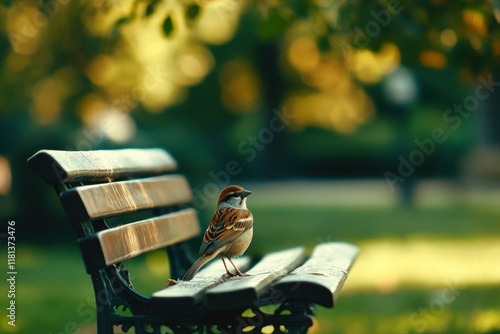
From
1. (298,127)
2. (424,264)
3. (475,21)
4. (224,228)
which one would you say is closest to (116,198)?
(224,228)

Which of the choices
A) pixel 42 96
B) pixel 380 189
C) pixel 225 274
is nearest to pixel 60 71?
A: pixel 42 96

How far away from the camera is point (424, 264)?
38.2 feet

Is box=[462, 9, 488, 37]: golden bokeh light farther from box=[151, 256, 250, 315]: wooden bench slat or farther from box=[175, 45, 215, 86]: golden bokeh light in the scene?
box=[175, 45, 215, 86]: golden bokeh light

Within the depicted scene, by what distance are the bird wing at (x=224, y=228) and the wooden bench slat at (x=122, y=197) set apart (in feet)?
1.36

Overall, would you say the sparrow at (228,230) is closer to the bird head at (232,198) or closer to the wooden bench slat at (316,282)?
the bird head at (232,198)

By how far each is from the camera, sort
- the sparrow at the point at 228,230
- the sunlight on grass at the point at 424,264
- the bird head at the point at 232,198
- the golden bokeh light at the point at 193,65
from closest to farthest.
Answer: the sparrow at the point at 228,230
the bird head at the point at 232,198
the sunlight on grass at the point at 424,264
the golden bokeh light at the point at 193,65

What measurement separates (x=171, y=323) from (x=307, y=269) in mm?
827

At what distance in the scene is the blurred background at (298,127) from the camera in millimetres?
7309

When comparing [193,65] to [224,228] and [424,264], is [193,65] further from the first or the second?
[224,228]

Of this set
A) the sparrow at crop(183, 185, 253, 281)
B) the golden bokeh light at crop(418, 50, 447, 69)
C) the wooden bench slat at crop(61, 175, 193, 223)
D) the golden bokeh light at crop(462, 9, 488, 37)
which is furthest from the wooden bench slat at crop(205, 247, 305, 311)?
the golden bokeh light at crop(462, 9, 488, 37)

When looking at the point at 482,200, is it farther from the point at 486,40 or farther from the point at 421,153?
the point at 486,40

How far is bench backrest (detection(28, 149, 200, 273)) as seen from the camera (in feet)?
13.9

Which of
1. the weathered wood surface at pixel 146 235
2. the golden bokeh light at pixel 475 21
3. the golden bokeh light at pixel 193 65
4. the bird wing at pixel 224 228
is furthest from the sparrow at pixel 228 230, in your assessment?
the golden bokeh light at pixel 193 65

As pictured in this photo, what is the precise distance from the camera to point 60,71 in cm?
2453
